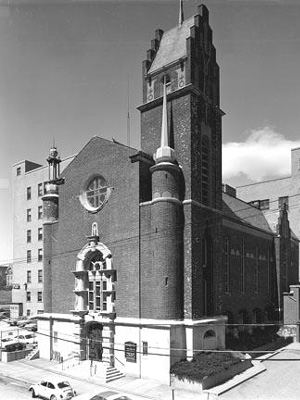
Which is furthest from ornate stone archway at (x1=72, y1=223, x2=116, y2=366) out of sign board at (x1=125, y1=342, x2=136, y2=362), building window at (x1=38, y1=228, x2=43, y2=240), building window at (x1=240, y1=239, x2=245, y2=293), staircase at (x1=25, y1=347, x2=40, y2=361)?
building window at (x1=38, y1=228, x2=43, y2=240)

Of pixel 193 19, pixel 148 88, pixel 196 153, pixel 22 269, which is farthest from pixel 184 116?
pixel 22 269

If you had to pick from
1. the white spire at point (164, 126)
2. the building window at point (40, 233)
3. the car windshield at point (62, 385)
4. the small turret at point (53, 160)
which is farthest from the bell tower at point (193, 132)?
the building window at point (40, 233)

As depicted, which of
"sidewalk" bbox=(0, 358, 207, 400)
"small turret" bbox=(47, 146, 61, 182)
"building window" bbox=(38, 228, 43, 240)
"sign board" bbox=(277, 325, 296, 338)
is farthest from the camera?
"building window" bbox=(38, 228, 43, 240)

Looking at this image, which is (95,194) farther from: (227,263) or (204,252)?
(227,263)

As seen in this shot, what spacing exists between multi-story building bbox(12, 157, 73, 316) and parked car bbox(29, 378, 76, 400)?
126 feet

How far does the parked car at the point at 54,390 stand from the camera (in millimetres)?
22752

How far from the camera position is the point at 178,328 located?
1046 inches

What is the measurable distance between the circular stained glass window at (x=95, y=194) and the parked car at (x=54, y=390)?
1278cm

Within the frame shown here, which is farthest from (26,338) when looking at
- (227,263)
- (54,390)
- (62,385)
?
(227,263)

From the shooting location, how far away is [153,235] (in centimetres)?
2753

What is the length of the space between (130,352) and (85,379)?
11.0 feet

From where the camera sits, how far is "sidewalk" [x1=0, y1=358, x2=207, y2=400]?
927 inches

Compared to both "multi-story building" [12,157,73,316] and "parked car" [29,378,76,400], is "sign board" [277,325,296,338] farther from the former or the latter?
"multi-story building" [12,157,73,316]

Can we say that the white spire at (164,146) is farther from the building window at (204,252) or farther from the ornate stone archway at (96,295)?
the ornate stone archway at (96,295)
